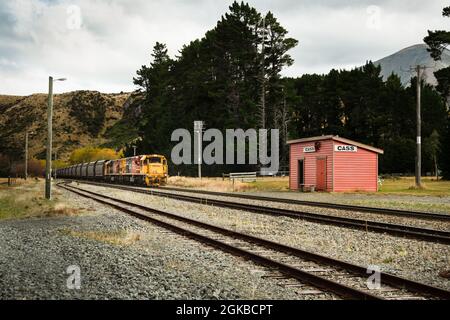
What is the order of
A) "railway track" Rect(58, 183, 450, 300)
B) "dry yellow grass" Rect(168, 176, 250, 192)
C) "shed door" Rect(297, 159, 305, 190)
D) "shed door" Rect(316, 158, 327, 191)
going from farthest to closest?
"dry yellow grass" Rect(168, 176, 250, 192) < "shed door" Rect(297, 159, 305, 190) < "shed door" Rect(316, 158, 327, 191) < "railway track" Rect(58, 183, 450, 300)

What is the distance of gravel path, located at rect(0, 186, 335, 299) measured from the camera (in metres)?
6.24

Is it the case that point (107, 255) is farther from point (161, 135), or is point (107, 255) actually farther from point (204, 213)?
point (161, 135)

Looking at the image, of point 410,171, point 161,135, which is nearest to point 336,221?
point 410,171

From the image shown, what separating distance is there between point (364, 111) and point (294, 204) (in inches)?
2200

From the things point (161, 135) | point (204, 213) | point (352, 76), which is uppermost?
point (352, 76)

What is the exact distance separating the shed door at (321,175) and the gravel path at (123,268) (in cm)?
2015

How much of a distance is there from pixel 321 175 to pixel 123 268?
25206 mm

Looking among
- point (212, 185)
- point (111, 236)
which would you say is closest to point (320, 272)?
point (111, 236)

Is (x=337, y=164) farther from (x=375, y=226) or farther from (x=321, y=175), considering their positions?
(x=375, y=226)

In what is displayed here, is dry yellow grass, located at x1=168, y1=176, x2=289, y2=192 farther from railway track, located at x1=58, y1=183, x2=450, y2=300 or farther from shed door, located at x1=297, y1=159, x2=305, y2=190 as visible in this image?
railway track, located at x1=58, y1=183, x2=450, y2=300

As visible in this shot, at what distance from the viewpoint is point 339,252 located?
9.64 m

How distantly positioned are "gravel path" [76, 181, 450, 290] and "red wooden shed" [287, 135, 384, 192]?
15931mm

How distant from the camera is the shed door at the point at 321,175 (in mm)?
31241

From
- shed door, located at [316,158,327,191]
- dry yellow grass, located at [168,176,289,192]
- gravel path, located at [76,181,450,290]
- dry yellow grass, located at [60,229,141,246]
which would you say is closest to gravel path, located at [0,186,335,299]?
dry yellow grass, located at [60,229,141,246]
